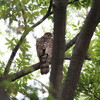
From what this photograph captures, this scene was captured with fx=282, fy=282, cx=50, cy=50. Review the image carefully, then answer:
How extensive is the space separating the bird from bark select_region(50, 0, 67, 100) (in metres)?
2.92

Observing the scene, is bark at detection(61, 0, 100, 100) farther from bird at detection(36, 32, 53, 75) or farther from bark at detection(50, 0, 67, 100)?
bird at detection(36, 32, 53, 75)

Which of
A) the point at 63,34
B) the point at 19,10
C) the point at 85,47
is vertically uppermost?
the point at 19,10

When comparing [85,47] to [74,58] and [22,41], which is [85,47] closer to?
[74,58]

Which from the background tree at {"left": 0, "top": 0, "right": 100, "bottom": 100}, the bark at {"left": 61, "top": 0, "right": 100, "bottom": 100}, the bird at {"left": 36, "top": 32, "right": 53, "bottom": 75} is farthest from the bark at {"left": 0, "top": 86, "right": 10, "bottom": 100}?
the bird at {"left": 36, "top": 32, "right": 53, "bottom": 75}

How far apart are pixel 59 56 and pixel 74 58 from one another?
797 millimetres

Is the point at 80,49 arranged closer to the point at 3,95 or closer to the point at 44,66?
the point at 3,95

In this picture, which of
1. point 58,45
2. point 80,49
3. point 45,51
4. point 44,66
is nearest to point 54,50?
point 58,45

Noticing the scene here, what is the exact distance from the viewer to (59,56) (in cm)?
227

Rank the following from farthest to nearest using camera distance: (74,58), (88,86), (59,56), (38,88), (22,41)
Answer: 1. (88,86)
2. (74,58)
3. (22,41)
4. (59,56)
5. (38,88)

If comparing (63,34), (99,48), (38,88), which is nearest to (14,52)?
(63,34)

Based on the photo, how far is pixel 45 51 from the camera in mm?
6070

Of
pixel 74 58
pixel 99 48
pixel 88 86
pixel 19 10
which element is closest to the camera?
pixel 19 10

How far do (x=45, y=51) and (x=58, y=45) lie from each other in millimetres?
3834

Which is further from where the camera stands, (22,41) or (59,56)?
(22,41)
